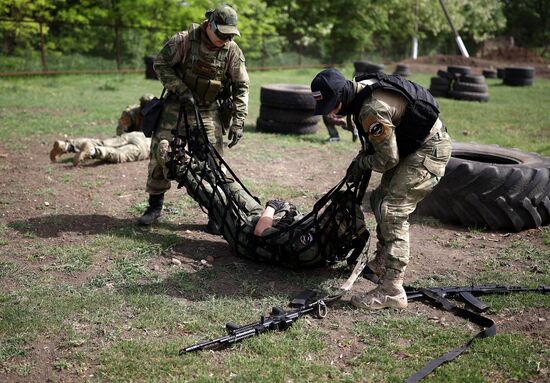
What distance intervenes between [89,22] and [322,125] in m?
15.4

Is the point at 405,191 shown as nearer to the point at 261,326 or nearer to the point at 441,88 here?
the point at 261,326

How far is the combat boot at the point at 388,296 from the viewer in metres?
4.23

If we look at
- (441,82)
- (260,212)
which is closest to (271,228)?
(260,212)

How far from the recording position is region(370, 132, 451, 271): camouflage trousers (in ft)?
13.9

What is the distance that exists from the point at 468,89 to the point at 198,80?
41.1 feet

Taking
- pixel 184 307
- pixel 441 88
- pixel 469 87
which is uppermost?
pixel 469 87

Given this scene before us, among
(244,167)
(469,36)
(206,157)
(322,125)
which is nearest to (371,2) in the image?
(469,36)

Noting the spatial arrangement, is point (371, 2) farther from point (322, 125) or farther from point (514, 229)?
point (514, 229)

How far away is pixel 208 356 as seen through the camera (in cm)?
357

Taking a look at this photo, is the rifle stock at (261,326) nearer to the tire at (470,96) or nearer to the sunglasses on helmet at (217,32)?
the sunglasses on helmet at (217,32)

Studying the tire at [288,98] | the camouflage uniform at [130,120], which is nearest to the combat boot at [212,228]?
the camouflage uniform at [130,120]

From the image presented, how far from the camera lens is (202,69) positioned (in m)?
5.62

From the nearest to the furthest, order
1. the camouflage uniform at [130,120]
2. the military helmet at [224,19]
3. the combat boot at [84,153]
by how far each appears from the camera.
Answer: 1. the military helmet at [224,19]
2. the combat boot at [84,153]
3. the camouflage uniform at [130,120]

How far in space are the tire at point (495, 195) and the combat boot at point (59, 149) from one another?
4774mm
